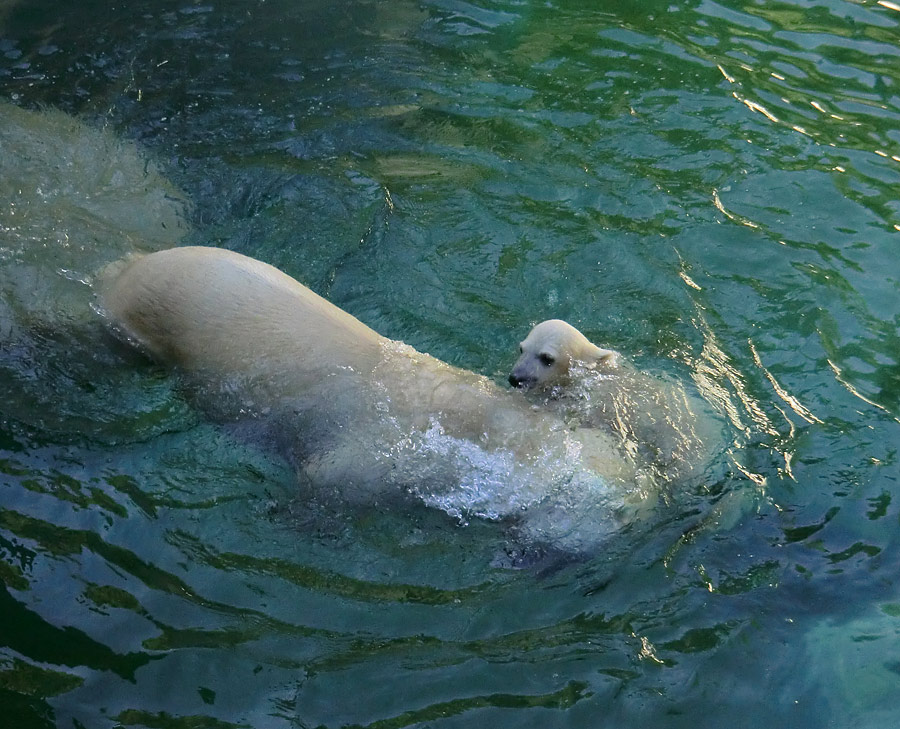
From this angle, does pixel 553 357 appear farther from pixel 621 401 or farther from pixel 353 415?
pixel 353 415

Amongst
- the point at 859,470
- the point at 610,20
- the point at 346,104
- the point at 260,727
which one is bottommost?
the point at 260,727

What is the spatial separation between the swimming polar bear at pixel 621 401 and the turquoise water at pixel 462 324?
0.18 metres

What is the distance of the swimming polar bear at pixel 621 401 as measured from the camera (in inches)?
194

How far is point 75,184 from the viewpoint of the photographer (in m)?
6.34

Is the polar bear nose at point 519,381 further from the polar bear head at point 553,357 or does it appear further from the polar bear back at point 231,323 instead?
the polar bear back at point 231,323

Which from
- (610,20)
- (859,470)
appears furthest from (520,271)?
(610,20)

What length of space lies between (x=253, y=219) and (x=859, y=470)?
4.16m

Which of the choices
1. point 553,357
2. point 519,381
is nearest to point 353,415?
point 519,381

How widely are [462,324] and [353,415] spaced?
137 centimetres

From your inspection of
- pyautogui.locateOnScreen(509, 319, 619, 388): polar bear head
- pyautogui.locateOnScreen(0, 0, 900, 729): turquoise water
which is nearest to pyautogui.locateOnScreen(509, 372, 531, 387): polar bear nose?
pyautogui.locateOnScreen(509, 319, 619, 388): polar bear head

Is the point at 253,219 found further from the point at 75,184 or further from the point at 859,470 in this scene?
the point at 859,470

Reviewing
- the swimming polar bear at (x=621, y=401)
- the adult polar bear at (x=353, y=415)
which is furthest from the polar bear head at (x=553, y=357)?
the adult polar bear at (x=353, y=415)

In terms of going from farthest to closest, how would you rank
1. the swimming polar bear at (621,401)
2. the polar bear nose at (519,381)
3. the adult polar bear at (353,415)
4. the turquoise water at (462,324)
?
the polar bear nose at (519,381), the swimming polar bear at (621,401), the adult polar bear at (353,415), the turquoise water at (462,324)

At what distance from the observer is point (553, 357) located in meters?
5.18
